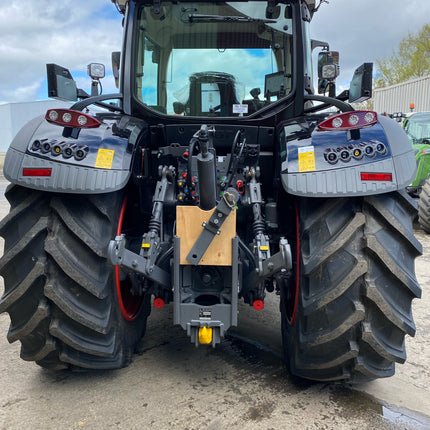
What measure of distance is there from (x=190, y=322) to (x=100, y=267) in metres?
0.58

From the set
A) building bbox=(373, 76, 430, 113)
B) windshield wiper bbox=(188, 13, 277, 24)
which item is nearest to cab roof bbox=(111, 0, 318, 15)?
windshield wiper bbox=(188, 13, 277, 24)

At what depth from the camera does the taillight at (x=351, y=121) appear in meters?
2.21

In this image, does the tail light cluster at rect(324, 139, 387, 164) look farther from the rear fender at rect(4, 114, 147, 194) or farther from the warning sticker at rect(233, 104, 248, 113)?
the rear fender at rect(4, 114, 147, 194)

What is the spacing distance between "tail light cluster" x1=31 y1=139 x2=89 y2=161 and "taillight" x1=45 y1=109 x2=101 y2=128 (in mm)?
118

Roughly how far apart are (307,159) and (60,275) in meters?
1.44

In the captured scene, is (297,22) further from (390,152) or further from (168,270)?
→ (168,270)

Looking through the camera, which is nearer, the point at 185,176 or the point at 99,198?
the point at 99,198

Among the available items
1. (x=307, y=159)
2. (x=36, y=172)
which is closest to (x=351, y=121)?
(x=307, y=159)

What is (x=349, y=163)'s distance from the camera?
7.13 feet

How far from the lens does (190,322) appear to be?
2.30m

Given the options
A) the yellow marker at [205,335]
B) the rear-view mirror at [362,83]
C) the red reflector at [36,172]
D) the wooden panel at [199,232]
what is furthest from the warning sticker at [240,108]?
the yellow marker at [205,335]

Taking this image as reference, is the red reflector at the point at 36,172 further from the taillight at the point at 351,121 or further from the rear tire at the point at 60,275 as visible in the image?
the taillight at the point at 351,121

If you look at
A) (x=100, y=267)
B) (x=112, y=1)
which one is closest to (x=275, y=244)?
(x=100, y=267)

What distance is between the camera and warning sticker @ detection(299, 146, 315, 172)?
2213mm
